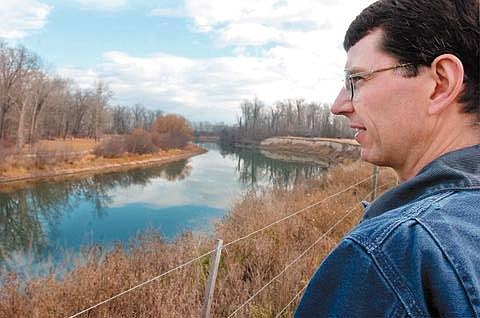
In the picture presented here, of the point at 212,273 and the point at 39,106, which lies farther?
the point at 39,106

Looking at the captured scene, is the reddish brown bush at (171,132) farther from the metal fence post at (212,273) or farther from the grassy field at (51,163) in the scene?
the metal fence post at (212,273)

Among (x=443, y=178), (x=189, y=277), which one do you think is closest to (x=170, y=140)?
(x=189, y=277)

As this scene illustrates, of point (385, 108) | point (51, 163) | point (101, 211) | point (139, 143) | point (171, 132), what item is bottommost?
point (101, 211)

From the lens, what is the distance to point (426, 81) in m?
0.79

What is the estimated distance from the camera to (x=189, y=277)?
4562mm

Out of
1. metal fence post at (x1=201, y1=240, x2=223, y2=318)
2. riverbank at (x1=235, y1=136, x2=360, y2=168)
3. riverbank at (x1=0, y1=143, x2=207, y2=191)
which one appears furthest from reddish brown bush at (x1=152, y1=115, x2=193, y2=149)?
metal fence post at (x1=201, y1=240, x2=223, y2=318)

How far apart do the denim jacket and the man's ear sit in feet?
0.79

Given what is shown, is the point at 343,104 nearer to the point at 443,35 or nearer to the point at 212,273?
the point at 443,35

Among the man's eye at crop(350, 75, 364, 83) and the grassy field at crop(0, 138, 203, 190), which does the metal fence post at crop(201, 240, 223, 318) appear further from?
the grassy field at crop(0, 138, 203, 190)

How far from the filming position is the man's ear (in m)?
0.77

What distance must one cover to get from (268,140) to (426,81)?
65.7 meters

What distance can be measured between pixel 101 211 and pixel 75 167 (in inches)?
525

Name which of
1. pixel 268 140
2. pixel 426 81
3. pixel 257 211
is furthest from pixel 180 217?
pixel 268 140

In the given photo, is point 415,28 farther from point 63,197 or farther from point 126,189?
point 126,189
